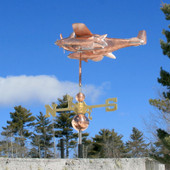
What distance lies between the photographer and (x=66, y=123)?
2336cm

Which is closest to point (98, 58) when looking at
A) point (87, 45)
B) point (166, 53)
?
point (87, 45)

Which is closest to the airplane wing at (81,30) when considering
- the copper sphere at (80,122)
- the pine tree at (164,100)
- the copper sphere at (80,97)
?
the copper sphere at (80,97)

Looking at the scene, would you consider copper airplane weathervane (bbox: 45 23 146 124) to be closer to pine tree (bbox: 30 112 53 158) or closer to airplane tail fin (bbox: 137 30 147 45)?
airplane tail fin (bbox: 137 30 147 45)

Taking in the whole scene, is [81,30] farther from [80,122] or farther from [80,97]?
[80,122]

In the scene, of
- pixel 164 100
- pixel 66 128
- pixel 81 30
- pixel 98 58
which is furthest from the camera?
pixel 66 128

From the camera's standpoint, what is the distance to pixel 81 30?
803 centimetres

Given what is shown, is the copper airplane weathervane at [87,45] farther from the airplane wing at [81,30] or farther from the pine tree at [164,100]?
the pine tree at [164,100]

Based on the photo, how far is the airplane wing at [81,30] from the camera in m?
7.93

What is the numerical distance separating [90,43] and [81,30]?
41 cm

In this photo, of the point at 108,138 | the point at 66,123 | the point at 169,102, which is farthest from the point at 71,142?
the point at 169,102

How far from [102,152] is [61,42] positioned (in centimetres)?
1739

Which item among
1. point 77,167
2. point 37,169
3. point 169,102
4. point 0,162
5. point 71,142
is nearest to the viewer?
point 0,162

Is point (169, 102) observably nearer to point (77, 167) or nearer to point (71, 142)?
point (77, 167)

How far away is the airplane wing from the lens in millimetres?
7931
